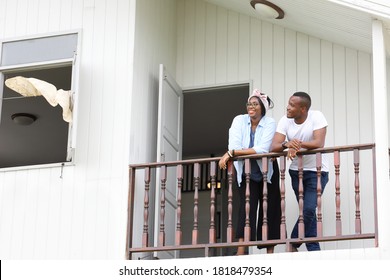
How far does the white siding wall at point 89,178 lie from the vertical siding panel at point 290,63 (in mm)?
1825

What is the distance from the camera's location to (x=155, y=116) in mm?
10773

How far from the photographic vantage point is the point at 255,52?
1129 centimetres

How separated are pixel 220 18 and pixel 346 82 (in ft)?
5.90

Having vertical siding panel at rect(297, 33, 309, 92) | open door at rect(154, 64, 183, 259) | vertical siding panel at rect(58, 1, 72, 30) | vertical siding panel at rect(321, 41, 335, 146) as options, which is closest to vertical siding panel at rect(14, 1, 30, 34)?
vertical siding panel at rect(58, 1, 72, 30)

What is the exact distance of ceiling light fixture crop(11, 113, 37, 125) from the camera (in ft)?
47.1

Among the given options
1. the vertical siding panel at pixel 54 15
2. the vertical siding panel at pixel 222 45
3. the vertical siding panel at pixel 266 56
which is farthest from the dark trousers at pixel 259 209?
the vertical siding panel at pixel 54 15

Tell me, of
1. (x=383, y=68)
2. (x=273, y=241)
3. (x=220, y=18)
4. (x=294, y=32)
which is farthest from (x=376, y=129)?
(x=220, y=18)


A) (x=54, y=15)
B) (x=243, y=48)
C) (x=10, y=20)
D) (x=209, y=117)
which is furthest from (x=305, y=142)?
(x=209, y=117)

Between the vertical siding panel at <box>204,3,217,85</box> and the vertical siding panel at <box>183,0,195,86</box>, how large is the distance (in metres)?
0.17

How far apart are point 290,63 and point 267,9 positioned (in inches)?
37.0

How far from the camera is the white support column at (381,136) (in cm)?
871

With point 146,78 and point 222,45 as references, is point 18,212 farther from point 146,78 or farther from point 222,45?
point 222,45

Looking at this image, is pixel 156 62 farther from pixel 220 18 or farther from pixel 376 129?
pixel 376 129

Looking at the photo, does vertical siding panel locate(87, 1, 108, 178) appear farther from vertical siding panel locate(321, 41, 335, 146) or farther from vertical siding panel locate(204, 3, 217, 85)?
vertical siding panel locate(321, 41, 335, 146)
